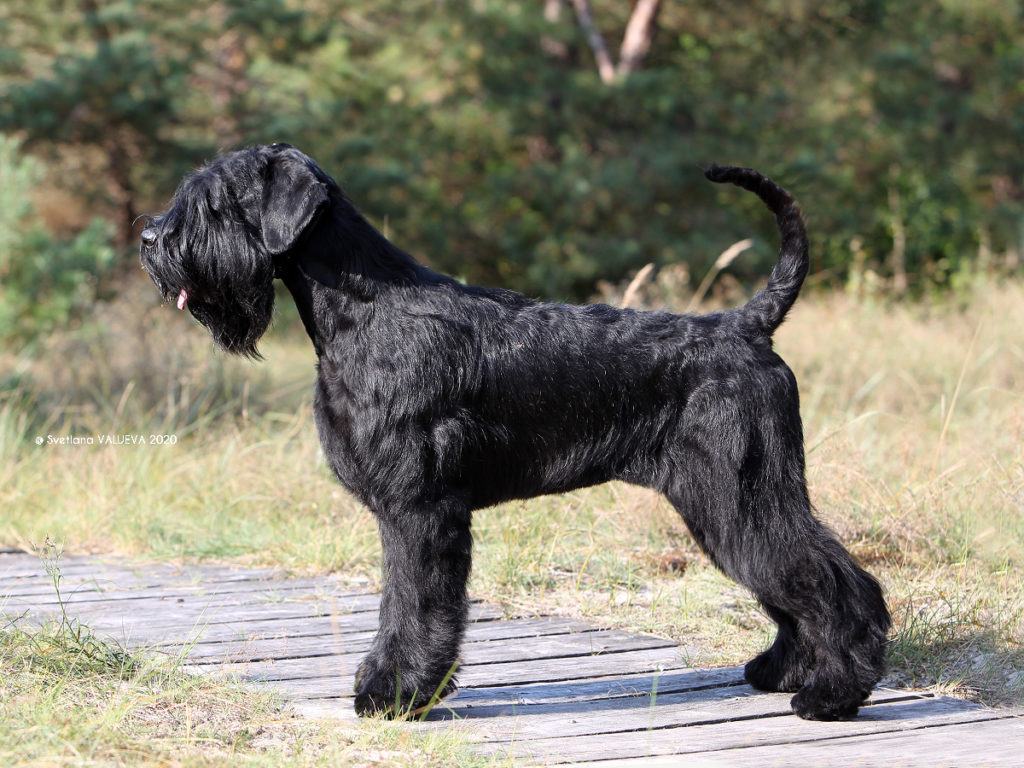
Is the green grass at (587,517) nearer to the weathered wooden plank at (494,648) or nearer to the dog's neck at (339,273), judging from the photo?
the weathered wooden plank at (494,648)

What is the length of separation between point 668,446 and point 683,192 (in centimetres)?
1440

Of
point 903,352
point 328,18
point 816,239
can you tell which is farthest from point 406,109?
point 903,352

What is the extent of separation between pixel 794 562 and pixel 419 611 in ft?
3.85

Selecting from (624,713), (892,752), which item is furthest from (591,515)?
(892,752)

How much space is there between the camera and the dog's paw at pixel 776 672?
12.0 ft

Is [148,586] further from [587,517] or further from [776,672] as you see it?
[776,672]

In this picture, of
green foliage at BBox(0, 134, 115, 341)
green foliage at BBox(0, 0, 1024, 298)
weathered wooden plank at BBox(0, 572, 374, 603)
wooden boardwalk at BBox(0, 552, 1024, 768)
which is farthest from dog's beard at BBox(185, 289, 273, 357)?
green foliage at BBox(0, 0, 1024, 298)

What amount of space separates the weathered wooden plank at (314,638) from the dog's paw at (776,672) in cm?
85

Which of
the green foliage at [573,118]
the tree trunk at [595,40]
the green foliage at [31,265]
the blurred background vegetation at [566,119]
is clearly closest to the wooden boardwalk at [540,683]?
the green foliage at [31,265]

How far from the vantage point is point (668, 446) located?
358 cm

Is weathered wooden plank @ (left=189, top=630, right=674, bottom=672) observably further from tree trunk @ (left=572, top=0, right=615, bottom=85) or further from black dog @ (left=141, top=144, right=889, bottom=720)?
tree trunk @ (left=572, top=0, right=615, bottom=85)

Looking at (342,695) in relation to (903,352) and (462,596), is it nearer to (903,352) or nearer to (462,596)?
(462,596)

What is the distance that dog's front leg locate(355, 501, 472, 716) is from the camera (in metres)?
3.32

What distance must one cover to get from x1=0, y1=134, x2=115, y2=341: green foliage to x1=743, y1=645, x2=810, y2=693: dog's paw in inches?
336
